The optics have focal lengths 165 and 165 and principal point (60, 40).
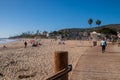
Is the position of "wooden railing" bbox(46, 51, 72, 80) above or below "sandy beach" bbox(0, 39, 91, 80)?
above

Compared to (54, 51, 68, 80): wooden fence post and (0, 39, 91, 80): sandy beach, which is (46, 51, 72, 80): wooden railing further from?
(0, 39, 91, 80): sandy beach

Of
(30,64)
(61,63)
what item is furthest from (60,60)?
(30,64)

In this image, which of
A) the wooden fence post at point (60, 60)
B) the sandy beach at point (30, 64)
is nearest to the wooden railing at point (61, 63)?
the wooden fence post at point (60, 60)

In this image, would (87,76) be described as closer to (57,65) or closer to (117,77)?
(117,77)

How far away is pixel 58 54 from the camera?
276cm

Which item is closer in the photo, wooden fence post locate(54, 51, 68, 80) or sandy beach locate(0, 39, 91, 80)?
wooden fence post locate(54, 51, 68, 80)

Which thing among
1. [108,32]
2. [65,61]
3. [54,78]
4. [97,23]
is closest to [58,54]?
[65,61]

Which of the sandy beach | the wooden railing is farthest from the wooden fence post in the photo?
the sandy beach

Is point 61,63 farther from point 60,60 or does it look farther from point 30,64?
point 30,64

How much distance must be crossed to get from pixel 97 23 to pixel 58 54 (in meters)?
110

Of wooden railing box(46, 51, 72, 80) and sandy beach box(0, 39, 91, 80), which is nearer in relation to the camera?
wooden railing box(46, 51, 72, 80)

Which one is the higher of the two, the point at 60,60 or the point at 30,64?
the point at 60,60

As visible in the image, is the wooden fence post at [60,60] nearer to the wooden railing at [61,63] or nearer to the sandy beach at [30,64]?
the wooden railing at [61,63]

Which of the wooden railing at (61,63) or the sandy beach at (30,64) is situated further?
the sandy beach at (30,64)
